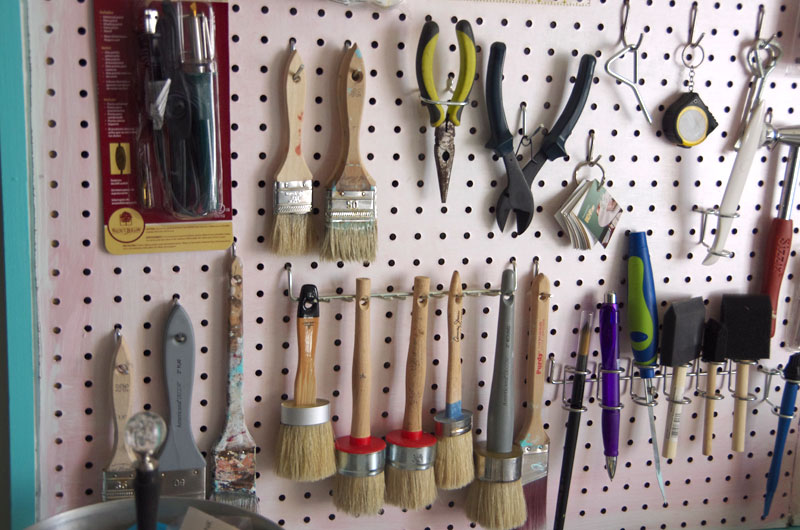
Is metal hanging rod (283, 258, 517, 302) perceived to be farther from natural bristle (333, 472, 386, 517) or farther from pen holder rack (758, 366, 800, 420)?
pen holder rack (758, 366, 800, 420)

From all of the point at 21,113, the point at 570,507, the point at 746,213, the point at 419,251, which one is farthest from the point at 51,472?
the point at 746,213

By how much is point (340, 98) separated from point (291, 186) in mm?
143

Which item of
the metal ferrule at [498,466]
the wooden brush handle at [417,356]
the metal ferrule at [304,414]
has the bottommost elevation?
the metal ferrule at [498,466]

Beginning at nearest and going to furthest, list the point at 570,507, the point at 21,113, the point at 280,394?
the point at 21,113
the point at 280,394
the point at 570,507

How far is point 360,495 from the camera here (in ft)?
3.25

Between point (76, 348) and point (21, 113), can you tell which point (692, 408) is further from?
point (21, 113)

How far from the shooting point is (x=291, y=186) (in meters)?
0.96

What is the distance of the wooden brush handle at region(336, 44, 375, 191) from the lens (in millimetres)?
958

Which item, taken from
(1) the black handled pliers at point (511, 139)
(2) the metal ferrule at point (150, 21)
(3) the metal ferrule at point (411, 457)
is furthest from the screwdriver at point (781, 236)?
(2) the metal ferrule at point (150, 21)

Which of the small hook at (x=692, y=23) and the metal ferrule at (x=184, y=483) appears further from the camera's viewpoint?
the small hook at (x=692, y=23)

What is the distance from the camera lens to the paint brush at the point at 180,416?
0.96m

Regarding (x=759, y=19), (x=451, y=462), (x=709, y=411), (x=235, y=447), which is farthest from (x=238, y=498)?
(x=759, y=19)

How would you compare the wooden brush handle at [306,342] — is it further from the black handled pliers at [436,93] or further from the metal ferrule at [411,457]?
the black handled pliers at [436,93]

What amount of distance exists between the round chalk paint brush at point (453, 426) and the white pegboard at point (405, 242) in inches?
1.9
